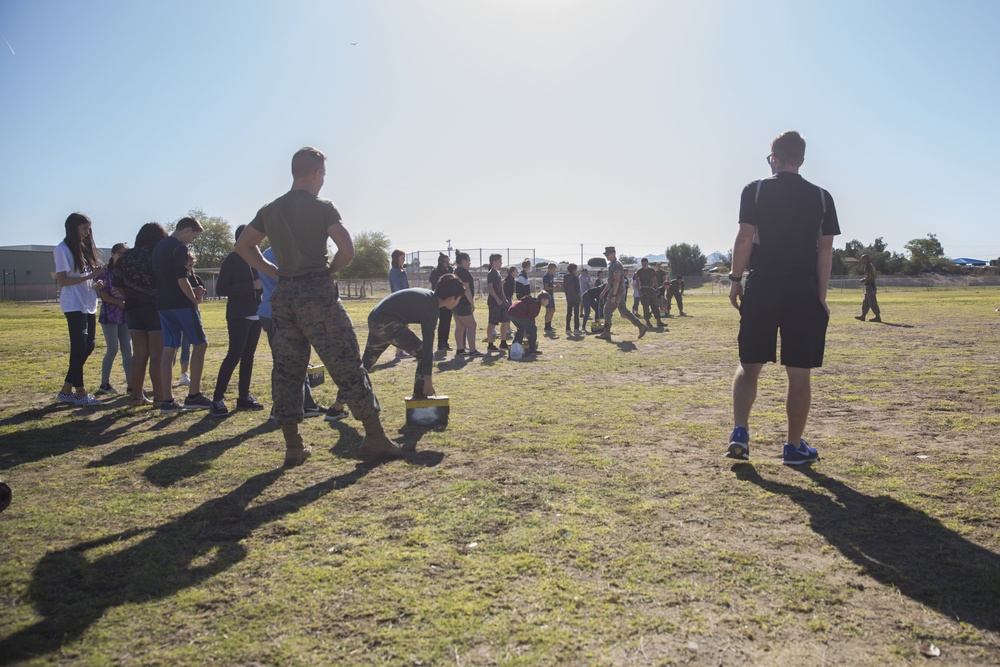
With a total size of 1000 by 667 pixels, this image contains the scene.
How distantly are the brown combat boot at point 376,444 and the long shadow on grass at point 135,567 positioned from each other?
0.88m

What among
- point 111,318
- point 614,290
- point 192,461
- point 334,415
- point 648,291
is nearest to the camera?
point 192,461

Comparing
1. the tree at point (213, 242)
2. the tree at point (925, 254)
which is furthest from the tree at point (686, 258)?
the tree at point (213, 242)

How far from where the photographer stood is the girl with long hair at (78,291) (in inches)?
273

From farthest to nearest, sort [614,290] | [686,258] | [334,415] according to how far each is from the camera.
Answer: [686,258]
[614,290]
[334,415]

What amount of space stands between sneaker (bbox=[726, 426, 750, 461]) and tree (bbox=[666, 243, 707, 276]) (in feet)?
239

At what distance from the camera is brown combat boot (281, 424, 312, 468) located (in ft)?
15.6

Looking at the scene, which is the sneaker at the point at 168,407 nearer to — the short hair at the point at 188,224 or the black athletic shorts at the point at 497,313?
the short hair at the point at 188,224

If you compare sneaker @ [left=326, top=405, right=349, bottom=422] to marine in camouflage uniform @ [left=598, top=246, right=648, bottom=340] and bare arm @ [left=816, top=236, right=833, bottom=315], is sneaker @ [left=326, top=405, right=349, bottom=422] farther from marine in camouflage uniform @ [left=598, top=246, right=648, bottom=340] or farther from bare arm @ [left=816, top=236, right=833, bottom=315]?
marine in camouflage uniform @ [left=598, top=246, right=648, bottom=340]

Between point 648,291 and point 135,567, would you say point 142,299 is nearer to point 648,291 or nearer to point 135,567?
point 135,567

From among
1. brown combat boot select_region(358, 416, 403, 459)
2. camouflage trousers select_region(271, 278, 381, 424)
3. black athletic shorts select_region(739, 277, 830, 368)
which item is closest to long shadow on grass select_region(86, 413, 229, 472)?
camouflage trousers select_region(271, 278, 381, 424)

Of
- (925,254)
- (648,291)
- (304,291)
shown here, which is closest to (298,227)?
(304,291)

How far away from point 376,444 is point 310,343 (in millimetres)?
881

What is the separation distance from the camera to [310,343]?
466 centimetres

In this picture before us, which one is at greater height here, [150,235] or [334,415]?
[150,235]
